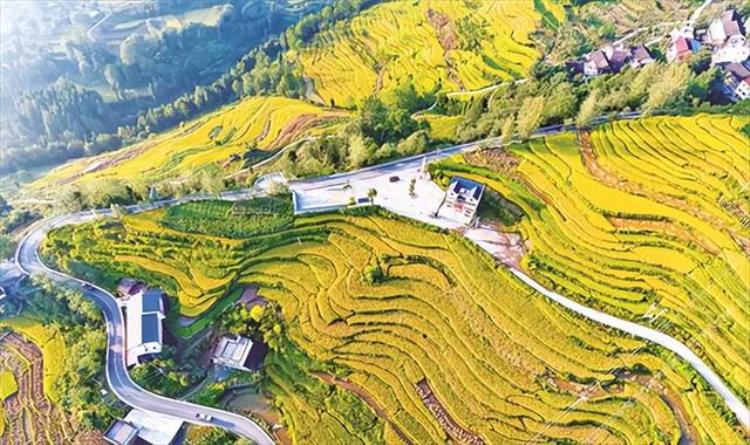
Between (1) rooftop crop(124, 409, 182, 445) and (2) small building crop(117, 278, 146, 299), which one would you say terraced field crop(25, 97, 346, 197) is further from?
(1) rooftop crop(124, 409, 182, 445)

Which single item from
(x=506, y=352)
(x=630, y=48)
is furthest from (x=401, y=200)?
(x=630, y=48)

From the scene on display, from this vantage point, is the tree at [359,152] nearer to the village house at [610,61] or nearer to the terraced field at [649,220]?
the terraced field at [649,220]

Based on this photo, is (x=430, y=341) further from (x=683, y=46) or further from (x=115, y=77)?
(x=115, y=77)

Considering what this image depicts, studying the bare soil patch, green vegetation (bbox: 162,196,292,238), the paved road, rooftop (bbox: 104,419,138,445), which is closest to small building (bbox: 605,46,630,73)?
the paved road

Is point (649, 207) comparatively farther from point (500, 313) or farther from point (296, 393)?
point (296, 393)

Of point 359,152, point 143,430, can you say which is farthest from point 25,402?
point 359,152

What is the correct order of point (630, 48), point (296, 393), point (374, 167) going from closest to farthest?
point (296, 393)
point (374, 167)
point (630, 48)
